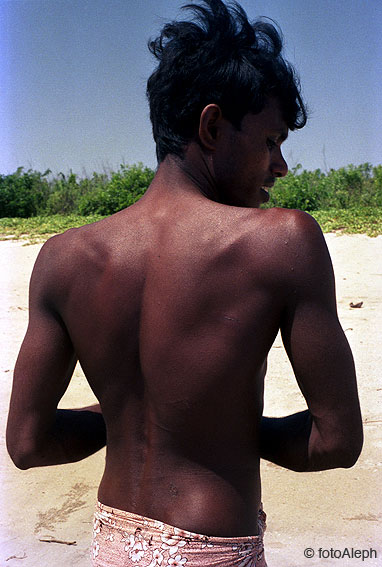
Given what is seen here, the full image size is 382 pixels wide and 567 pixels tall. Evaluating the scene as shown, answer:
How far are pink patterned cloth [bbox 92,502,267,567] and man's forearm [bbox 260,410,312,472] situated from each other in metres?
0.15

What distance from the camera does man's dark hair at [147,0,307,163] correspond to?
52.6 inches

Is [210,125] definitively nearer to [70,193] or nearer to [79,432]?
[79,432]

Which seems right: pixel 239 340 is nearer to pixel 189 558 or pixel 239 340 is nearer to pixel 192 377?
pixel 192 377

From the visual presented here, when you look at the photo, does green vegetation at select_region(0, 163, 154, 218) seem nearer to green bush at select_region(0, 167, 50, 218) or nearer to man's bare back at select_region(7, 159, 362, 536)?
green bush at select_region(0, 167, 50, 218)

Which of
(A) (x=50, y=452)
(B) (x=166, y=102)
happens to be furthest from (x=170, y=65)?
(A) (x=50, y=452)

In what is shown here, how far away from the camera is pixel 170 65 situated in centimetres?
138

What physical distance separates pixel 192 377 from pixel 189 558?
12.8 inches

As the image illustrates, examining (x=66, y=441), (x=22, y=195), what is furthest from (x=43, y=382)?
(x=22, y=195)

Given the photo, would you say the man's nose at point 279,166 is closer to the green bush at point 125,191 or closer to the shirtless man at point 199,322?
the shirtless man at point 199,322

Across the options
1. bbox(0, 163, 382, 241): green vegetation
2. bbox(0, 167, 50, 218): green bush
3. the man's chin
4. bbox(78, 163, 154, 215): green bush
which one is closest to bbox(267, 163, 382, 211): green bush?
bbox(0, 163, 382, 241): green vegetation

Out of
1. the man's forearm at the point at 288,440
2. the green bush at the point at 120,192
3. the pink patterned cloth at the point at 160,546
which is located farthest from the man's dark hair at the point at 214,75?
the green bush at the point at 120,192

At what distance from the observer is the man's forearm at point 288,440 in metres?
1.34

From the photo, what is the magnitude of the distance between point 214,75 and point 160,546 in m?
0.88

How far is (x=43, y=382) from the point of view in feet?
4.65
